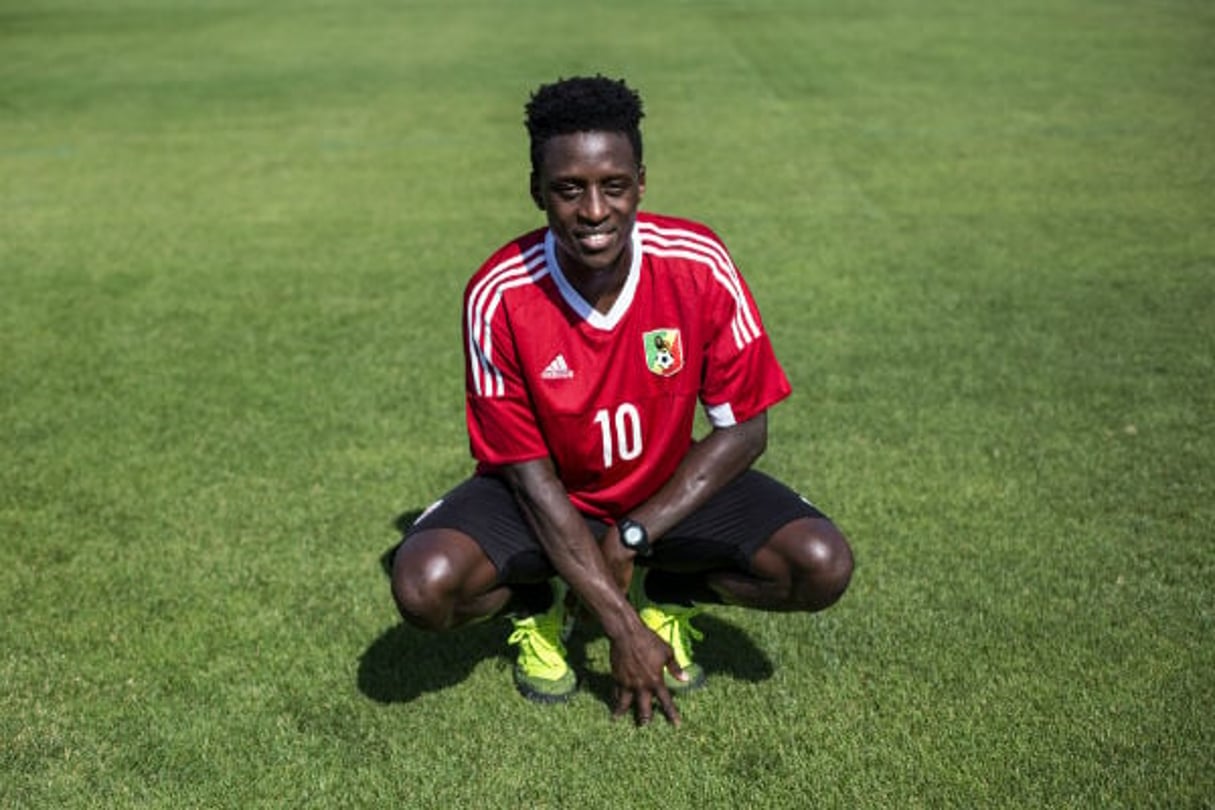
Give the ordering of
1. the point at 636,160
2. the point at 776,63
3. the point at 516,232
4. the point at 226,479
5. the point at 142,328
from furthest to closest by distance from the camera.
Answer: the point at 776,63 → the point at 516,232 → the point at 142,328 → the point at 226,479 → the point at 636,160

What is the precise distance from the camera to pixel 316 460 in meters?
6.02

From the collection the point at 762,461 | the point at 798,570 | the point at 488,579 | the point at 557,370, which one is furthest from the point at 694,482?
the point at 762,461

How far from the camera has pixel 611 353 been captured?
13.4 ft

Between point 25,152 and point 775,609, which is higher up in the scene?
point 775,609

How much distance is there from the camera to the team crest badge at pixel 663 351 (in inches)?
162

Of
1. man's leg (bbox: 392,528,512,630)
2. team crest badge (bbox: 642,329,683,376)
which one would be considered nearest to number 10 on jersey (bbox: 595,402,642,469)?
team crest badge (bbox: 642,329,683,376)

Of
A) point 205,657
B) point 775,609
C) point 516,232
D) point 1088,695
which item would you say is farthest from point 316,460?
point 516,232

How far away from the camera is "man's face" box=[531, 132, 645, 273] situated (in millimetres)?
3834

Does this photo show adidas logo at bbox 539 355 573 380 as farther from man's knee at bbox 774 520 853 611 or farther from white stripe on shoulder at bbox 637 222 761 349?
man's knee at bbox 774 520 853 611

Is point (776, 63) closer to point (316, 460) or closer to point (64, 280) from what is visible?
point (64, 280)

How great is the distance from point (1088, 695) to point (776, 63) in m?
13.5

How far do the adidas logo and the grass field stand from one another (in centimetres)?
101

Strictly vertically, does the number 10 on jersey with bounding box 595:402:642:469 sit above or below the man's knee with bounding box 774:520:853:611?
above

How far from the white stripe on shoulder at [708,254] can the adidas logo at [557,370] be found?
0.42m
